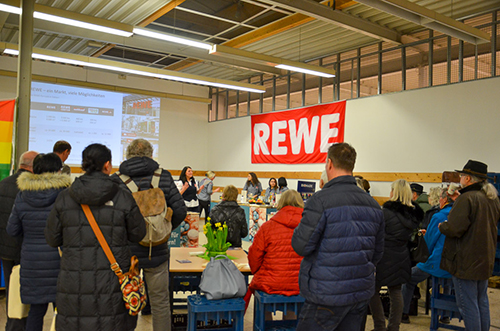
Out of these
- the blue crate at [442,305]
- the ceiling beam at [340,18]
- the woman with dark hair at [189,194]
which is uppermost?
the ceiling beam at [340,18]

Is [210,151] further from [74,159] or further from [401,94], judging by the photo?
[401,94]

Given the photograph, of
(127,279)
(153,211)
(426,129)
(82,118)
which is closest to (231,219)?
(153,211)

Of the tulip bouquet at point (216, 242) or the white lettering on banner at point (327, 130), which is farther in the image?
the white lettering on banner at point (327, 130)

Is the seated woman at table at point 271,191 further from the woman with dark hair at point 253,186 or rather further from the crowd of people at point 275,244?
the crowd of people at point 275,244

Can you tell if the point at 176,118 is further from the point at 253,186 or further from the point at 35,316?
the point at 35,316

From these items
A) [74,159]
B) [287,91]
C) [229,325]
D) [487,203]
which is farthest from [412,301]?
[74,159]

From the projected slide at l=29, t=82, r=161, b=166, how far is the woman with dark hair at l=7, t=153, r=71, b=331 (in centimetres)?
919

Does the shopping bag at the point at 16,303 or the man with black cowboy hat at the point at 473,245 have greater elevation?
the man with black cowboy hat at the point at 473,245

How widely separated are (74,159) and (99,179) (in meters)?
10.5


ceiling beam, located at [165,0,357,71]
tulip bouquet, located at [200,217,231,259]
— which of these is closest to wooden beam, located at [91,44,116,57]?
ceiling beam, located at [165,0,357,71]

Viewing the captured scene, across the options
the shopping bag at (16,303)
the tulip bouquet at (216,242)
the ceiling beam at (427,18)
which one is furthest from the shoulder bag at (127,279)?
the ceiling beam at (427,18)

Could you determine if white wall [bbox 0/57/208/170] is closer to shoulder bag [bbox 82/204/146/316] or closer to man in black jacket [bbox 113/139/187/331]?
man in black jacket [bbox 113/139/187/331]

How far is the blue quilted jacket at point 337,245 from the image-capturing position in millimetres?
2227

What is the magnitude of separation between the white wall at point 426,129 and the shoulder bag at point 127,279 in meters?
6.92
